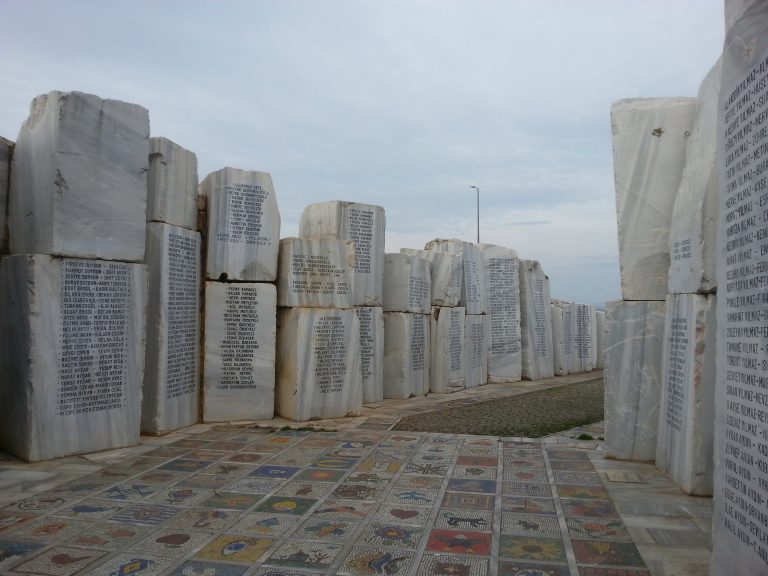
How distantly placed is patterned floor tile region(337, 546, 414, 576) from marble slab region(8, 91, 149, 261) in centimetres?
393

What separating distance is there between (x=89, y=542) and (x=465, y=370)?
8.05m

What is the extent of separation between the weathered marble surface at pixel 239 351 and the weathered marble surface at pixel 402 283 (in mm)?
2691

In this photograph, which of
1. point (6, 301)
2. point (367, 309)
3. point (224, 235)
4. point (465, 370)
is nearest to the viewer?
point (6, 301)

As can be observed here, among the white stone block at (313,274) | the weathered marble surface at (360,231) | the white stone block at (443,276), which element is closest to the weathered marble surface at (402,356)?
the weathered marble surface at (360,231)

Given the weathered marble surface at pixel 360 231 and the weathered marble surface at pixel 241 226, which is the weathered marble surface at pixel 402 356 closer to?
the weathered marble surface at pixel 360 231

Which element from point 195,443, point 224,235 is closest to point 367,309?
point 224,235

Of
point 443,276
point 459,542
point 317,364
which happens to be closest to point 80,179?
point 317,364

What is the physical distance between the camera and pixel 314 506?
4016mm

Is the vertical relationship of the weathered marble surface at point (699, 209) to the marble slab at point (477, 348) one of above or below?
above

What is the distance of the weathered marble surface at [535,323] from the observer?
12.3m

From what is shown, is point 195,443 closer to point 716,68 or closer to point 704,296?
point 704,296

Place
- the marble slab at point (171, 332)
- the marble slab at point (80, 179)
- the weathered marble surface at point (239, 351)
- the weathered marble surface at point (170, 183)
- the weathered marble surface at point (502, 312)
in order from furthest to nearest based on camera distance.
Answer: the weathered marble surface at point (502, 312) < the weathered marble surface at point (239, 351) < the weathered marble surface at point (170, 183) < the marble slab at point (171, 332) < the marble slab at point (80, 179)

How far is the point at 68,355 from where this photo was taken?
17.5 feet

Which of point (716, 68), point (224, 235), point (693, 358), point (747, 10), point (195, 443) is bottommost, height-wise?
point (195, 443)
